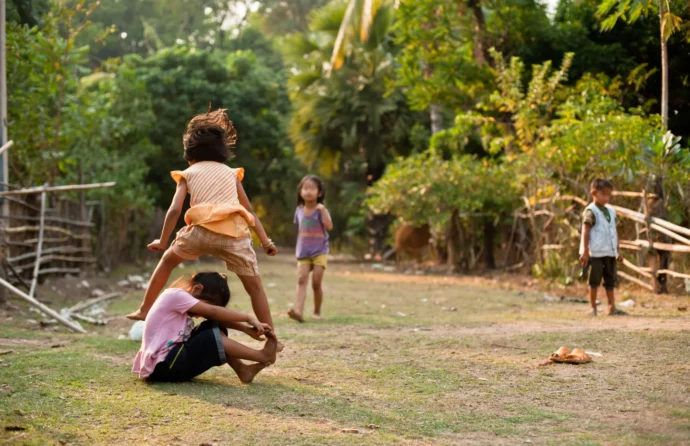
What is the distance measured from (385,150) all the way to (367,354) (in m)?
18.9

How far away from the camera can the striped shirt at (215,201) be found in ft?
16.1

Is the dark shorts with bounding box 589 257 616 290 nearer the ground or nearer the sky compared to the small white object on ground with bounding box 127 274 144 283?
nearer the sky

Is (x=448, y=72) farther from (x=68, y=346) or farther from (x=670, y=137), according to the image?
(x=68, y=346)

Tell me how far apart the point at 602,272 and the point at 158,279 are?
504 centimetres

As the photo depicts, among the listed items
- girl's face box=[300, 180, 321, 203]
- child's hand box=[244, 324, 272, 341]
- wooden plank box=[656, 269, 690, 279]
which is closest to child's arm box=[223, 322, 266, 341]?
child's hand box=[244, 324, 272, 341]

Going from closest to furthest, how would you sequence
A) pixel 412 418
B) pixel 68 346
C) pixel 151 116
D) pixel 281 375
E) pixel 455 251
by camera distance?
1. pixel 412 418
2. pixel 281 375
3. pixel 68 346
4. pixel 455 251
5. pixel 151 116

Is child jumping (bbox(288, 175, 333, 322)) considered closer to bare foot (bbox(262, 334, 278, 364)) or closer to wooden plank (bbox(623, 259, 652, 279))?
bare foot (bbox(262, 334, 278, 364))

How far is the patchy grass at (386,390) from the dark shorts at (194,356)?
4.6 inches

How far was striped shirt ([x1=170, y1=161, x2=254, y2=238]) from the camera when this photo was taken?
16.1ft

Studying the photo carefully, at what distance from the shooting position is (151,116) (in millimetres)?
20547

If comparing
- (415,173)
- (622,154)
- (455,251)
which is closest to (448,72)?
(415,173)

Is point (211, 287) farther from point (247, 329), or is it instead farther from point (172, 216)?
point (172, 216)

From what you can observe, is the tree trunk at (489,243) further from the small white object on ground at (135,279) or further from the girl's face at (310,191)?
the girl's face at (310,191)

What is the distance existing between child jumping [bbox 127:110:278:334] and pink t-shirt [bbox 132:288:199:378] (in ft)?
0.98
